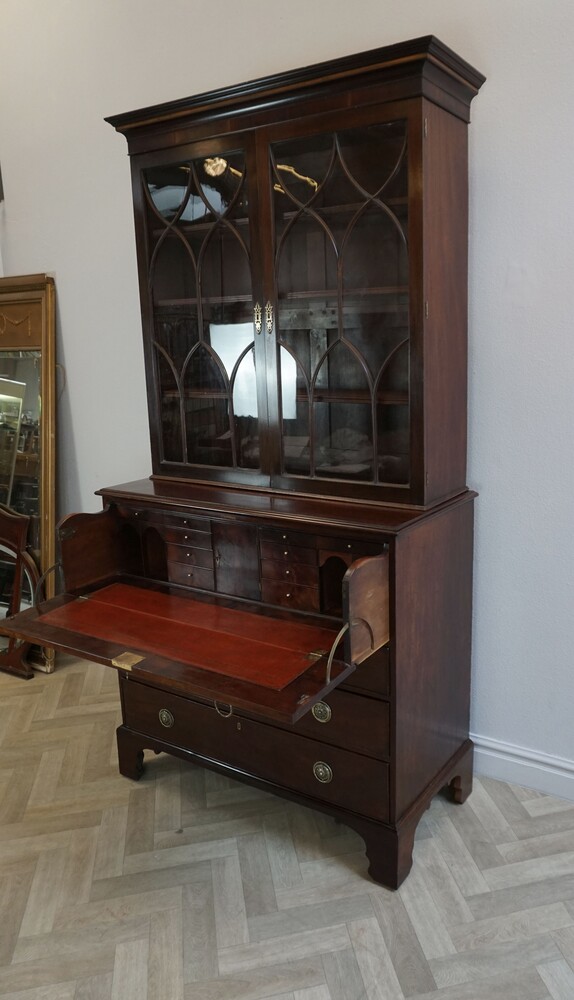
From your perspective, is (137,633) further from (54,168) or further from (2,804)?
(54,168)

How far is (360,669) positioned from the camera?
178 cm

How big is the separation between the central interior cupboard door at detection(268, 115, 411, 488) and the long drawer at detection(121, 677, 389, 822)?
682 mm

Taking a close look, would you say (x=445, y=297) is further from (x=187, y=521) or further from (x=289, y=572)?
(x=187, y=521)

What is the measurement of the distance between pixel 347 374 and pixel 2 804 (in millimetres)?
1609

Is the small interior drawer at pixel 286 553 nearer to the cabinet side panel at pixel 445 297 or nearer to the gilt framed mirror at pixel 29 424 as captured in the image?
the cabinet side panel at pixel 445 297

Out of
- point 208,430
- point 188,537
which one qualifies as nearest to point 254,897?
point 188,537

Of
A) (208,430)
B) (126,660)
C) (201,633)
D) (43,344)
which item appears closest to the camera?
(126,660)

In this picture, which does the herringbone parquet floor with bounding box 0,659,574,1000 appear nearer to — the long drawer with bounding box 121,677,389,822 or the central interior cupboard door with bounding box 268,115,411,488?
the long drawer with bounding box 121,677,389,822

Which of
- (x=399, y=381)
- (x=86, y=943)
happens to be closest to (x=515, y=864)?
(x=86, y=943)

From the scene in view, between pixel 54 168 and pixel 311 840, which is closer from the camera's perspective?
pixel 311 840

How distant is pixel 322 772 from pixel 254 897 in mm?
335

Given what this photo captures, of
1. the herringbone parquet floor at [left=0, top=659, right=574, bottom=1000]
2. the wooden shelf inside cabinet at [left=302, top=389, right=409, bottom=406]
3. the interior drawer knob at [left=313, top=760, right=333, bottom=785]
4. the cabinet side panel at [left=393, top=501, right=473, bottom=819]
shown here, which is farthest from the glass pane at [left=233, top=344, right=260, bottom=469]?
the herringbone parquet floor at [left=0, top=659, right=574, bottom=1000]

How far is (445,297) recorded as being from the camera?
183 cm

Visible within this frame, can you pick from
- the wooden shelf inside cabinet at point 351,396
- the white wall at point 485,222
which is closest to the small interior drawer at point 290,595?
the wooden shelf inside cabinet at point 351,396
